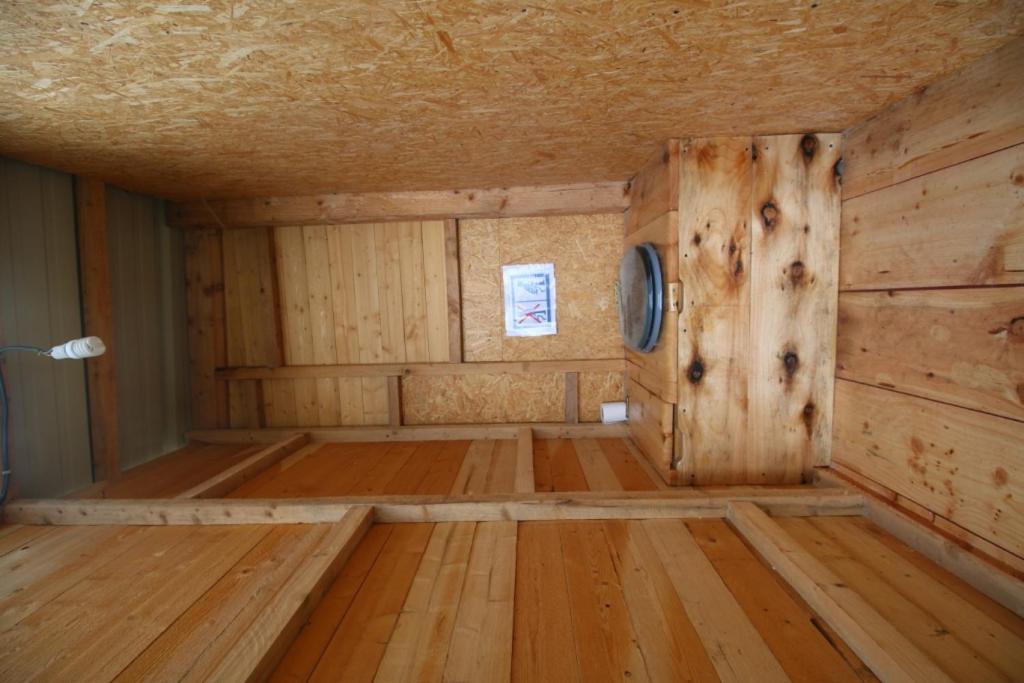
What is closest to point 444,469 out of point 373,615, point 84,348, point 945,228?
point 373,615

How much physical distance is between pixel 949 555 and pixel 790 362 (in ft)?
2.55

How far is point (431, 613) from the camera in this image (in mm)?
1100

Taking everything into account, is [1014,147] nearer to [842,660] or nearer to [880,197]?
[880,197]

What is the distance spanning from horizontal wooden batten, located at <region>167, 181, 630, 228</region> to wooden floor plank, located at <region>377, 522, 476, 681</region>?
6.03 feet

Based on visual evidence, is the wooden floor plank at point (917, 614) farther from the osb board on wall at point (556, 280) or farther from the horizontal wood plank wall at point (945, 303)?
the osb board on wall at point (556, 280)

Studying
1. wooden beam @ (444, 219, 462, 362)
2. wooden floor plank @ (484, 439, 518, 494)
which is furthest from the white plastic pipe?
wooden beam @ (444, 219, 462, 362)

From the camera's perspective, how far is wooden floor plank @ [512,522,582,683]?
0.93m

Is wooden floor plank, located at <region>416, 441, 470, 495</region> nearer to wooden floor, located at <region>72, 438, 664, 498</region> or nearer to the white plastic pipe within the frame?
wooden floor, located at <region>72, 438, 664, 498</region>

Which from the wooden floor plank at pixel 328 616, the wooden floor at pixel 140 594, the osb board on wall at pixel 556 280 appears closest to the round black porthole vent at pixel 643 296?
the osb board on wall at pixel 556 280

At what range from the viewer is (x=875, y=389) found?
1541 millimetres

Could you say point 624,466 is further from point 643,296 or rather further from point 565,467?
point 643,296

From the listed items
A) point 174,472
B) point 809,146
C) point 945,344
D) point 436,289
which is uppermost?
point 809,146

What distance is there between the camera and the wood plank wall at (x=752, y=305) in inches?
67.6

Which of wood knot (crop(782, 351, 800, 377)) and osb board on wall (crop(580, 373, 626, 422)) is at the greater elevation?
wood knot (crop(782, 351, 800, 377))
